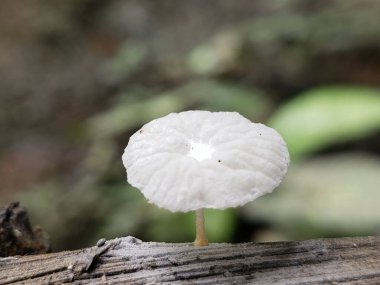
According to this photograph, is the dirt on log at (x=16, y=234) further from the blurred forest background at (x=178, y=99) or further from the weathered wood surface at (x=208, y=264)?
the blurred forest background at (x=178, y=99)

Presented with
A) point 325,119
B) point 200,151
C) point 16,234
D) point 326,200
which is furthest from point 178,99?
point 200,151

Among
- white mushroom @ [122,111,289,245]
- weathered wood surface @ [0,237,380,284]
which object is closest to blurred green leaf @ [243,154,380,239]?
weathered wood surface @ [0,237,380,284]

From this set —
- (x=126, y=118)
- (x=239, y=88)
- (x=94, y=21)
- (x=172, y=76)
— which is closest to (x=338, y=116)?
(x=239, y=88)

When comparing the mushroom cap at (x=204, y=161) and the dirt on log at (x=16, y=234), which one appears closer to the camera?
the mushroom cap at (x=204, y=161)

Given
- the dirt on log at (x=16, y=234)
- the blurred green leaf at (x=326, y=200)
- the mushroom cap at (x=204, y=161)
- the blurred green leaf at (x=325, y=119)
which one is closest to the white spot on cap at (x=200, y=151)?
the mushroom cap at (x=204, y=161)

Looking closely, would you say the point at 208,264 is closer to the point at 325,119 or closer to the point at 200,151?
the point at 200,151

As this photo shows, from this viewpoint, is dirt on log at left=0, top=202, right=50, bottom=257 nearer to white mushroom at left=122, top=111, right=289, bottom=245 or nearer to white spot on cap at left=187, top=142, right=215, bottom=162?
white mushroom at left=122, top=111, right=289, bottom=245
